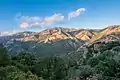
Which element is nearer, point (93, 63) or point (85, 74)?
point (85, 74)

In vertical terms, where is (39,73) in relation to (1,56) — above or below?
below

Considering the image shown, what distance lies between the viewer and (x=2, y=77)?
17.8m

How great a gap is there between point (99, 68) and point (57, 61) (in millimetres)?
8850

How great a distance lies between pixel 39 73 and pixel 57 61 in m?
5.32

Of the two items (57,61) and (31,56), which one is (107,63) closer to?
(57,61)

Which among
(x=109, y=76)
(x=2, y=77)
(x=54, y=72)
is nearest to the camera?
(x=2, y=77)

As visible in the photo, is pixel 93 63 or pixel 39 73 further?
pixel 93 63

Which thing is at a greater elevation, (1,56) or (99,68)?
(1,56)

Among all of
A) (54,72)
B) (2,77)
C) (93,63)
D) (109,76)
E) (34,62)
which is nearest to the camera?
(2,77)

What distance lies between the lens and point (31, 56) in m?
62.0

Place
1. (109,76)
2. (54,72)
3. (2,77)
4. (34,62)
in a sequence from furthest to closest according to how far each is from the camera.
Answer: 1. (34,62)
2. (54,72)
3. (109,76)
4. (2,77)

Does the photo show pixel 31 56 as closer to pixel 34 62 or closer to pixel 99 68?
pixel 34 62

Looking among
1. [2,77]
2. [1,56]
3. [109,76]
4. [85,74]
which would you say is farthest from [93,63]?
[2,77]

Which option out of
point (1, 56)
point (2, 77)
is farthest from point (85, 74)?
point (2, 77)
